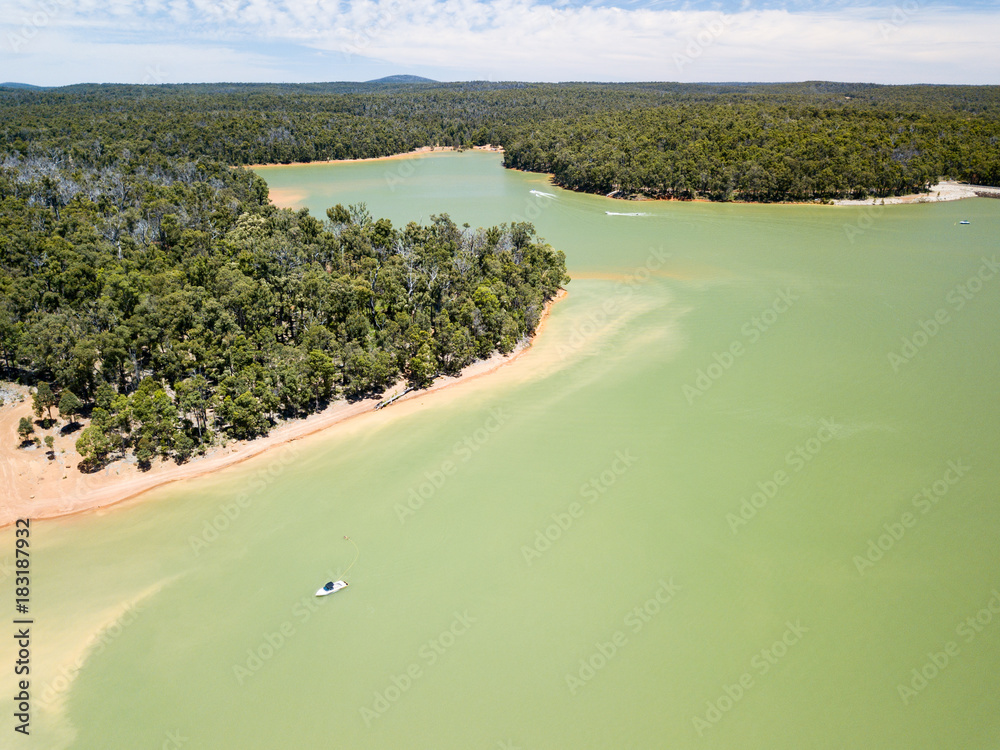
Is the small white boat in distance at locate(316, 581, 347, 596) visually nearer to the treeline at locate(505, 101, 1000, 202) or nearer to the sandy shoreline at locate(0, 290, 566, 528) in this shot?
the sandy shoreline at locate(0, 290, 566, 528)

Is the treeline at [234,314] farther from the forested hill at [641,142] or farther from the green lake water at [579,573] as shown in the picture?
the forested hill at [641,142]

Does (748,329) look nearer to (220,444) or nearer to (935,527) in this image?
(935,527)

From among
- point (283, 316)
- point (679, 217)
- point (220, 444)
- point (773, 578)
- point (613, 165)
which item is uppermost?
point (613, 165)

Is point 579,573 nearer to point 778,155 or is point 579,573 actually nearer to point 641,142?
point 778,155

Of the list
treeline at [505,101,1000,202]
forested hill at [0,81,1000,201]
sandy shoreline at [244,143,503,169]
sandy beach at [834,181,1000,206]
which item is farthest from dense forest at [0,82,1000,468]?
sandy shoreline at [244,143,503,169]

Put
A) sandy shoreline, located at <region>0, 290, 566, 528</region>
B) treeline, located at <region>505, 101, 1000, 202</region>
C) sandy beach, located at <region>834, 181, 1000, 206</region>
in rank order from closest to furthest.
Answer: sandy shoreline, located at <region>0, 290, 566, 528</region> < sandy beach, located at <region>834, 181, 1000, 206</region> < treeline, located at <region>505, 101, 1000, 202</region>

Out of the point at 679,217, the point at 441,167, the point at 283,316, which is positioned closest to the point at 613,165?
the point at 679,217
